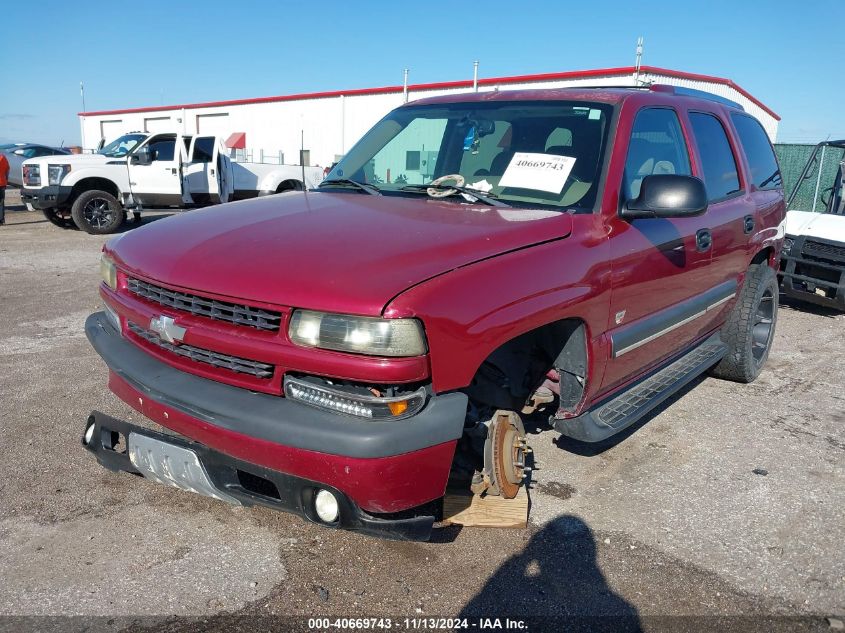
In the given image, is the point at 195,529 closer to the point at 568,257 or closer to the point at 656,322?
the point at 568,257

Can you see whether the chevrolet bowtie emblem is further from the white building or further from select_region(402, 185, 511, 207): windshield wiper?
the white building

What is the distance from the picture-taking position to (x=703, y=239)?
12.4 ft

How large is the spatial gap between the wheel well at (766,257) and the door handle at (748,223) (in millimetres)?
513

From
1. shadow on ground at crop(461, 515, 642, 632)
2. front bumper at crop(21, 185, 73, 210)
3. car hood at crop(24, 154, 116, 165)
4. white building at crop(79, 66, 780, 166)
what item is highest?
white building at crop(79, 66, 780, 166)

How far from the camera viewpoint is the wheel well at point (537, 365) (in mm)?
2730

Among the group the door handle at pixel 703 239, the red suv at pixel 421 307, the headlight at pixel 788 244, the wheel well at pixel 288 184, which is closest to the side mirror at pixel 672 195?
the red suv at pixel 421 307

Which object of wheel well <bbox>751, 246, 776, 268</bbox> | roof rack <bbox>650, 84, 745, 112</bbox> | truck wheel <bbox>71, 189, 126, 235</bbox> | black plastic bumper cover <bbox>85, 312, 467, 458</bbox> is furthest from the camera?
truck wheel <bbox>71, 189, 126, 235</bbox>

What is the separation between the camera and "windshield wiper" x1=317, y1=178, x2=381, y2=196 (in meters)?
3.45

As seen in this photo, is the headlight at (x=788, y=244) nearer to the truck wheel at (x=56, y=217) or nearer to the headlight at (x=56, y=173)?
the headlight at (x=56, y=173)

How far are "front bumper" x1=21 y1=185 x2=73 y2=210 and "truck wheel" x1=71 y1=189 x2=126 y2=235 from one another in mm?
217

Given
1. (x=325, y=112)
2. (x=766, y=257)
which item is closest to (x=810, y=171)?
(x=766, y=257)

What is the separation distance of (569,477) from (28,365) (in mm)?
3979

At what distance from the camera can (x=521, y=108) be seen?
3.54 meters

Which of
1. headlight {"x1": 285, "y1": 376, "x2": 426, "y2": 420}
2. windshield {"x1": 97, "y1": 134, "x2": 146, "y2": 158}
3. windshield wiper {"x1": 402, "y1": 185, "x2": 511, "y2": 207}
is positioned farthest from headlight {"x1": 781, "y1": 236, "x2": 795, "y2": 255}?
windshield {"x1": 97, "y1": 134, "x2": 146, "y2": 158}
